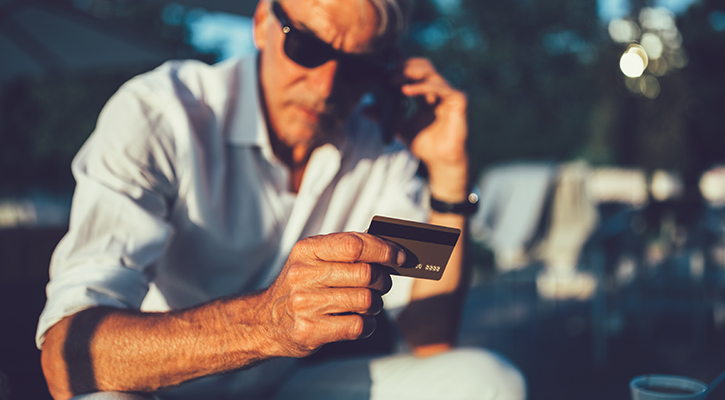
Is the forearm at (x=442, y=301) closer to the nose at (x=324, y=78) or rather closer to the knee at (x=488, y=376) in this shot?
the knee at (x=488, y=376)

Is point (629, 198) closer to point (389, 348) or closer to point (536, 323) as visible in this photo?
point (536, 323)

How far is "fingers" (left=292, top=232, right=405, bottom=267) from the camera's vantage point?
2.79ft

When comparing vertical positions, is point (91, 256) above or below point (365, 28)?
below

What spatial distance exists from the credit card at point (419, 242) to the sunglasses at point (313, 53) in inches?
27.8

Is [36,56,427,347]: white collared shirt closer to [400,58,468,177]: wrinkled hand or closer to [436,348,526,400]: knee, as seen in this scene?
[400,58,468,177]: wrinkled hand

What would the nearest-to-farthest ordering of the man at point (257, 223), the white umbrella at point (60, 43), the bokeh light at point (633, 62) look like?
the man at point (257, 223) < the bokeh light at point (633, 62) < the white umbrella at point (60, 43)

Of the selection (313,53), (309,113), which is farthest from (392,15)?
(309,113)

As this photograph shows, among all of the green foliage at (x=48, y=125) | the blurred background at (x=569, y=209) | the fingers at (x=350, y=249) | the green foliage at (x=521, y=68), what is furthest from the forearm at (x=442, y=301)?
the green foliage at (x=521, y=68)

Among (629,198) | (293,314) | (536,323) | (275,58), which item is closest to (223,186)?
(275,58)

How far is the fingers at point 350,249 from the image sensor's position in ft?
2.79

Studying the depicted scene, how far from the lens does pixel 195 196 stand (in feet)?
4.58

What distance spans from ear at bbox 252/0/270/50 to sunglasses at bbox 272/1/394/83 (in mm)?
141

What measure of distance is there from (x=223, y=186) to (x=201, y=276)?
0.87 feet

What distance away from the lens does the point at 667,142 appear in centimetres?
697
